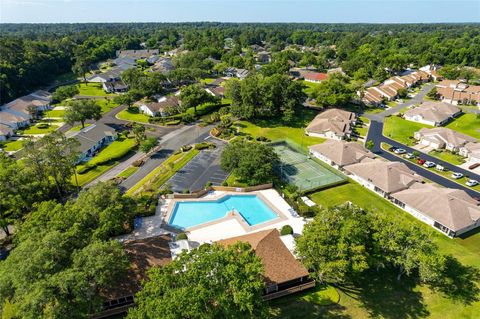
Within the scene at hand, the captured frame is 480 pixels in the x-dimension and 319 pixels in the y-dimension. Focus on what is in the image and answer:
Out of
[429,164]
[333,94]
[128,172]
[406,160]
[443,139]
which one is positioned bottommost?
[406,160]

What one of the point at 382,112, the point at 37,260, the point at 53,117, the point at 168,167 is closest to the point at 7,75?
the point at 53,117

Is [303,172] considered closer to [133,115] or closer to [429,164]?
[429,164]

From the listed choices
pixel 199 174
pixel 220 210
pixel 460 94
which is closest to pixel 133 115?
pixel 199 174

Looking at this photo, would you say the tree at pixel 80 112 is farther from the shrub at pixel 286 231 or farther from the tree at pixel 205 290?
the tree at pixel 205 290

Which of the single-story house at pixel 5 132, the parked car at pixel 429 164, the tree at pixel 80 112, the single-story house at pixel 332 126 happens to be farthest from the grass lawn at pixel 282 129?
the single-story house at pixel 5 132

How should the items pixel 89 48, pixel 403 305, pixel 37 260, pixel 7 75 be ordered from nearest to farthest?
pixel 37 260
pixel 403 305
pixel 7 75
pixel 89 48

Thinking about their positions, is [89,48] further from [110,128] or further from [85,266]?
[85,266]

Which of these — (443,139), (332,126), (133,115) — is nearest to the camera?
(443,139)

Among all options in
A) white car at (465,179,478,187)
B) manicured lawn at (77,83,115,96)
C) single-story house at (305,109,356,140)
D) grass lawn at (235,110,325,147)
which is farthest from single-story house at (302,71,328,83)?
white car at (465,179,478,187)
